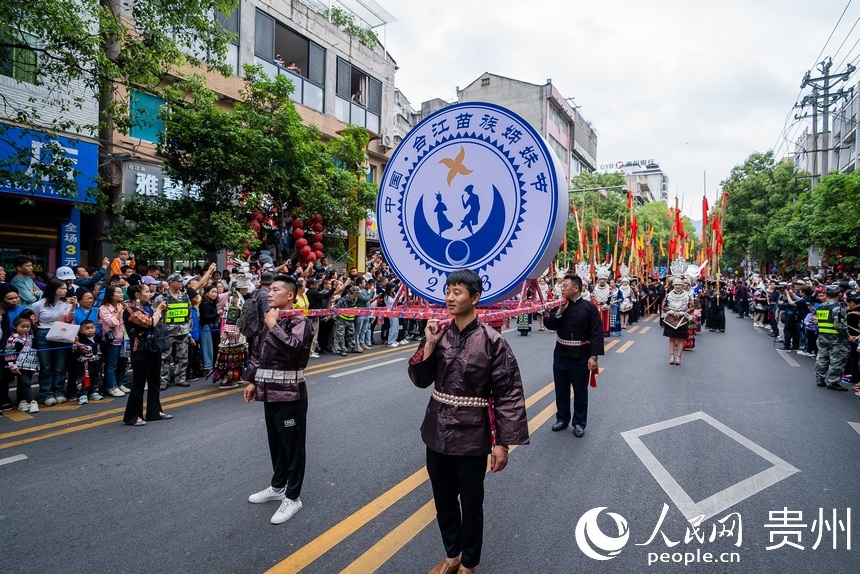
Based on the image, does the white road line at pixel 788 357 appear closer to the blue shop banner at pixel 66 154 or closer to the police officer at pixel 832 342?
the police officer at pixel 832 342

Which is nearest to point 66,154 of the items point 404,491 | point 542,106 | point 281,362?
point 281,362

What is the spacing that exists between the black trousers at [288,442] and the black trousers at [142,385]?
257 cm

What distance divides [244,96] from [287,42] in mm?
7253

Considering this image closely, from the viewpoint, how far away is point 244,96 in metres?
11.9

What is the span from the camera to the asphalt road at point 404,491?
9.78 ft

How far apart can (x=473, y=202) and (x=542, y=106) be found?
4045 cm

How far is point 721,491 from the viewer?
3.89m

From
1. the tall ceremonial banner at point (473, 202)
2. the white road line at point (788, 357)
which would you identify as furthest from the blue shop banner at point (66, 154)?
the white road line at point (788, 357)

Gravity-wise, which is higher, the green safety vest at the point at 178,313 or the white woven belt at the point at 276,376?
the green safety vest at the point at 178,313

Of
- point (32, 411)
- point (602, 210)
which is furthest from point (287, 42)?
point (602, 210)

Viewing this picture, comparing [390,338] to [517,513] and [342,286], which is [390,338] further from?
[517,513]

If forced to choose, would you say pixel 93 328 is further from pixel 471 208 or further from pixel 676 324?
pixel 676 324

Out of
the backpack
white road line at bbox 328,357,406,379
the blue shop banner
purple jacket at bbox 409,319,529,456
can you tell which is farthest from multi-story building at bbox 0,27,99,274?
purple jacket at bbox 409,319,529,456

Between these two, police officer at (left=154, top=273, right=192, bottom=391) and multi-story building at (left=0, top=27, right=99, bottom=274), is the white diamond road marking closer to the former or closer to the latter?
police officer at (left=154, top=273, right=192, bottom=391)
